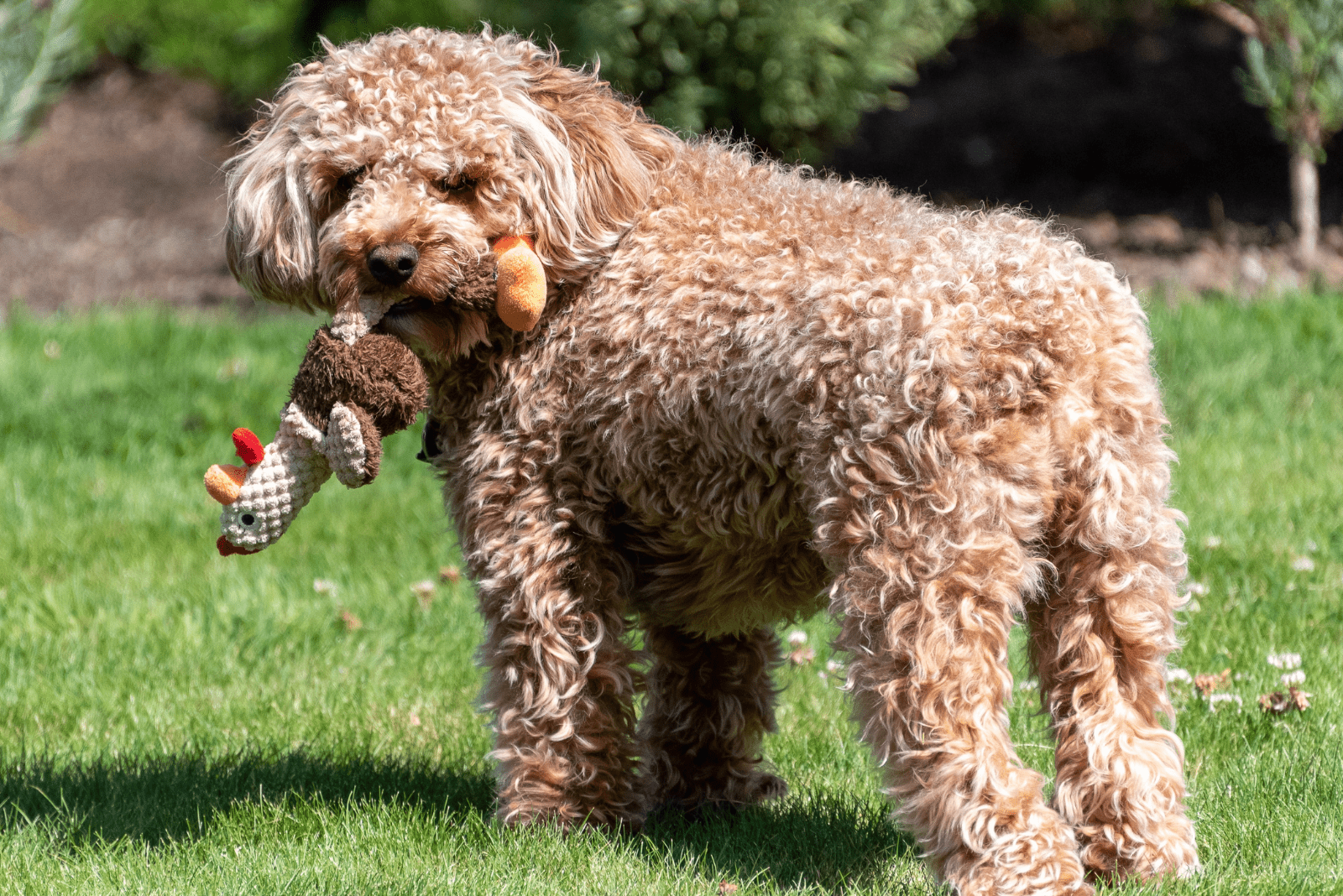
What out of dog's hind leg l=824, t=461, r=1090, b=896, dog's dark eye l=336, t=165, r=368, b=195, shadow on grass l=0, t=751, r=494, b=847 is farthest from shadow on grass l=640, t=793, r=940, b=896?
dog's dark eye l=336, t=165, r=368, b=195

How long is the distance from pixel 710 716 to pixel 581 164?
62.3 inches

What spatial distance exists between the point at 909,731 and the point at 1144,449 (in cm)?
74

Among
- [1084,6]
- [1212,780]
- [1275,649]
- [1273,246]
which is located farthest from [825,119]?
[1212,780]

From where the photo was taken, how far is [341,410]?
10.5 ft

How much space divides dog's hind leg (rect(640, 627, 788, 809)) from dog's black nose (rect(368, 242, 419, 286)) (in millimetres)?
1286

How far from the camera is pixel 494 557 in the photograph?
11.5 ft

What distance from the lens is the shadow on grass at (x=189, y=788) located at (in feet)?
12.6

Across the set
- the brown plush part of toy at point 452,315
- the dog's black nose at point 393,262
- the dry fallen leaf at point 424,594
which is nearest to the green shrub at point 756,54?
the dry fallen leaf at point 424,594

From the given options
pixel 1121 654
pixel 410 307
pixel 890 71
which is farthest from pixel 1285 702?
pixel 890 71

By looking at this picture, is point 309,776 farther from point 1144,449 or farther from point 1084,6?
point 1084,6

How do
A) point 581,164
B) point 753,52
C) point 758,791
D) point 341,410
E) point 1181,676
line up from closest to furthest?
point 341,410
point 581,164
point 758,791
point 1181,676
point 753,52

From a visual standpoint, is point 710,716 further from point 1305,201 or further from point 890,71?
point 1305,201

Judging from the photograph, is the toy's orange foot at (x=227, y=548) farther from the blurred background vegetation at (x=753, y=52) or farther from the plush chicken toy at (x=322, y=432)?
the blurred background vegetation at (x=753, y=52)

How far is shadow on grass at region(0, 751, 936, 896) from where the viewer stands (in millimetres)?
3461
